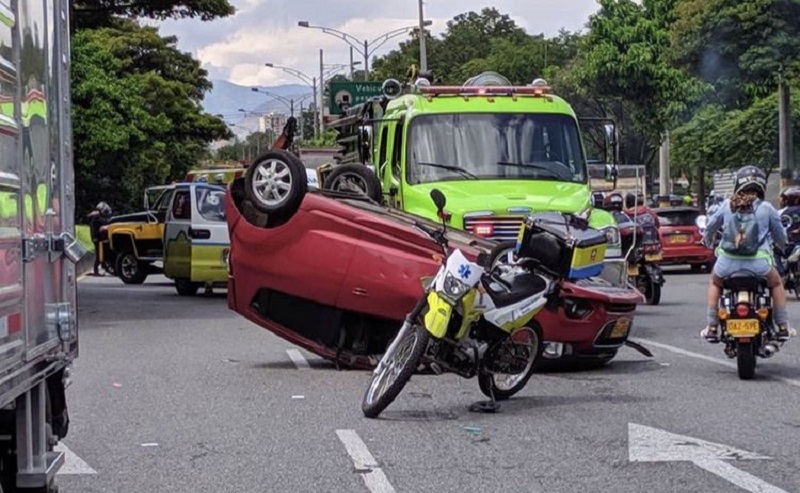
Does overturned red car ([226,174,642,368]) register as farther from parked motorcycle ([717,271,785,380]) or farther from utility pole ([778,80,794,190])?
utility pole ([778,80,794,190])

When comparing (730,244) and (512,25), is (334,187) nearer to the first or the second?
(730,244)

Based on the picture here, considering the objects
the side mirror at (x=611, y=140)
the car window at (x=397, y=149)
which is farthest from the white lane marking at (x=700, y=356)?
the car window at (x=397, y=149)

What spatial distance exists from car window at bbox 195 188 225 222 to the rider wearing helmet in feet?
37.1

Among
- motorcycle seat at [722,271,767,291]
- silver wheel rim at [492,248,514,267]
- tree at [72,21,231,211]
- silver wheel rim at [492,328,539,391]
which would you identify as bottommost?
silver wheel rim at [492,328,539,391]

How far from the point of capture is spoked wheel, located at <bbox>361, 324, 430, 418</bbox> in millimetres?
9555

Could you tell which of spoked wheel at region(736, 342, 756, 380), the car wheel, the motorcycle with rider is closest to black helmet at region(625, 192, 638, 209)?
the motorcycle with rider

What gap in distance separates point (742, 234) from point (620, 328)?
1416mm

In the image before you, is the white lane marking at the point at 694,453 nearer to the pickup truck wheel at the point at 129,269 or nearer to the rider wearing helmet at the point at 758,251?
the rider wearing helmet at the point at 758,251

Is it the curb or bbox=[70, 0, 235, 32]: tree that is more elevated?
bbox=[70, 0, 235, 32]: tree

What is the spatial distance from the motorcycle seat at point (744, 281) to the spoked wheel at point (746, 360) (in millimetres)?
471

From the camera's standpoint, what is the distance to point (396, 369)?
382 inches

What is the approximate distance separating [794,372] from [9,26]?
8647mm

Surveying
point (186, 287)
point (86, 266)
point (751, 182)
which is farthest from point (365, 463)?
point (86, 266)

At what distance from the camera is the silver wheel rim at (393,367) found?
9664 mm
